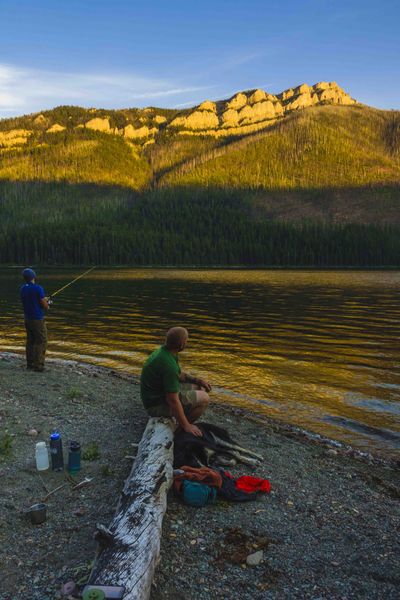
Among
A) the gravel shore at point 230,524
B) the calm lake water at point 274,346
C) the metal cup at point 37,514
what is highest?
the metal cup at point 37,514

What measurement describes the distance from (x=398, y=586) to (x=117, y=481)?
17.4ft

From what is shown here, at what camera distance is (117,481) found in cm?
941

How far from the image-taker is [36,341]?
731 inches

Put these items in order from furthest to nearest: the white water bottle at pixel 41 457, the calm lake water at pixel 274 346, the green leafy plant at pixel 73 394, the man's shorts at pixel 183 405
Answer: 1. the calm lake water at pixel 274 346
2. the green leafy plant at pixel 73 394
3. the man's shorts at pixel 183 405
4. the white water bottle at pixel 41 457

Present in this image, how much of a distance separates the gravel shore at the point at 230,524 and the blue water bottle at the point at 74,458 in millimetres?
229

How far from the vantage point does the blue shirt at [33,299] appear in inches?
693

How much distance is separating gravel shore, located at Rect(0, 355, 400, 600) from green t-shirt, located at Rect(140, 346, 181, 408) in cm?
135

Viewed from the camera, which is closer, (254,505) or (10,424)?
(254,505)

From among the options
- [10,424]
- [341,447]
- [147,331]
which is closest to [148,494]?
[10,424]

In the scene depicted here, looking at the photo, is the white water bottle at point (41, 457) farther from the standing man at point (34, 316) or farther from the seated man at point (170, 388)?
the standing man at point (34, 316)

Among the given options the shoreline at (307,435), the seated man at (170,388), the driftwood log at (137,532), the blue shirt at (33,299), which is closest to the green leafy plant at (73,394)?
the blue shirt at (33,299)

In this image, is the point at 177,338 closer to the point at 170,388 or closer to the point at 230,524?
the point at 170,388

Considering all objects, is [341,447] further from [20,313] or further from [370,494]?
[20,313]

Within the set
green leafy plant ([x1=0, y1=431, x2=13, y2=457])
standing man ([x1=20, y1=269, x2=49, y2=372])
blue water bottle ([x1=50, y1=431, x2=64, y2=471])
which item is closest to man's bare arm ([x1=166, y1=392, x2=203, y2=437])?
blue water bottle ([x1=50, y1=431, x2=64, y2=471])
